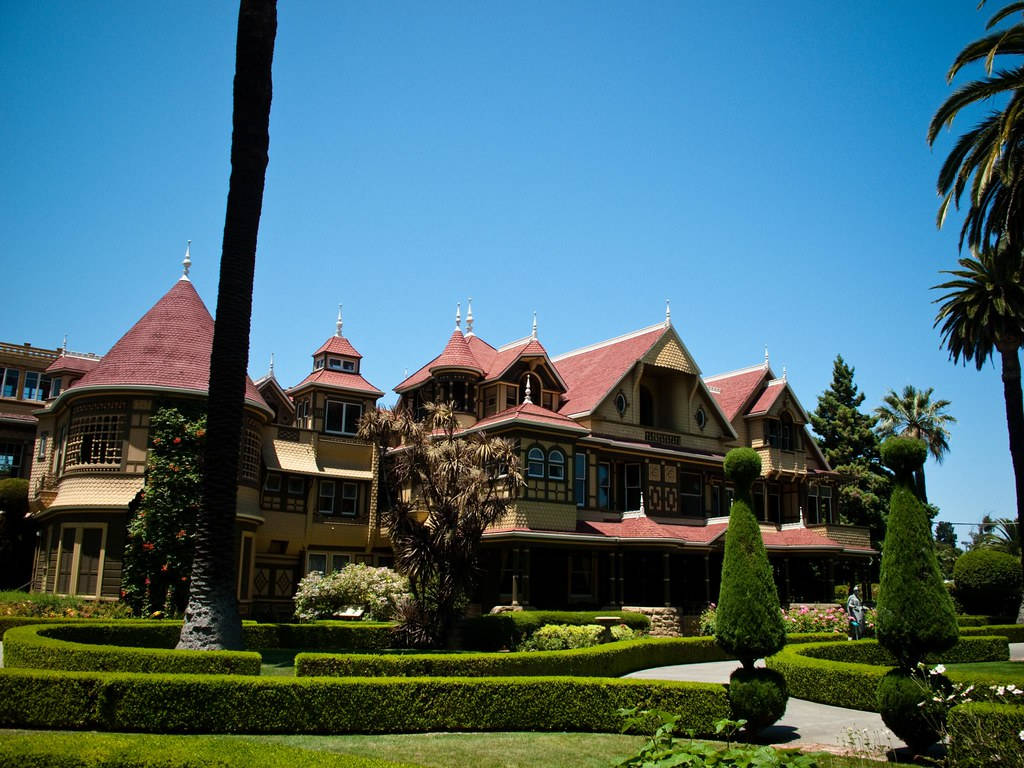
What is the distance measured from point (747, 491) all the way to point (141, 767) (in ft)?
37.4

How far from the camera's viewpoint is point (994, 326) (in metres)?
41.2

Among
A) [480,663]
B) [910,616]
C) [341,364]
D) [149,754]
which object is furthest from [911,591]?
[341,364]

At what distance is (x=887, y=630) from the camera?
13.8m

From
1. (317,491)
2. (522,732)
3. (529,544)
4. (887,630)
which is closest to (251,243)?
(522,732)

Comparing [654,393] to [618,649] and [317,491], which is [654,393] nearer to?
[317,491]

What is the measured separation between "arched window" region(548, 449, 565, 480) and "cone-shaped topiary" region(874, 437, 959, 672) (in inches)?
841

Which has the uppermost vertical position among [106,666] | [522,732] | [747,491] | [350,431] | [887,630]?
[350,431]

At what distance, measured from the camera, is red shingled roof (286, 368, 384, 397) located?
43.8m

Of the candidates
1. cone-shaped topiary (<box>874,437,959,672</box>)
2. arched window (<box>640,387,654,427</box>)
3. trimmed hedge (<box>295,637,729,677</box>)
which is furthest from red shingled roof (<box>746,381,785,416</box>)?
cone-shaped topiary (<box>874,437,959,672</box>)

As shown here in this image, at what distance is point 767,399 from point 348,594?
2586cm

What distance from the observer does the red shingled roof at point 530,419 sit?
1351 inches

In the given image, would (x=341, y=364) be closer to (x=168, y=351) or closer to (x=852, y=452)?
(x=168, y=351)

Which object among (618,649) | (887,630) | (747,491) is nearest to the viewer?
(887,630)

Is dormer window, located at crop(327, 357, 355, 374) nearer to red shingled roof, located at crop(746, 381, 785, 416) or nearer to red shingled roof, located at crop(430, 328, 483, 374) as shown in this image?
red shingled roof, located at crop(430, 328, 483, 374)
